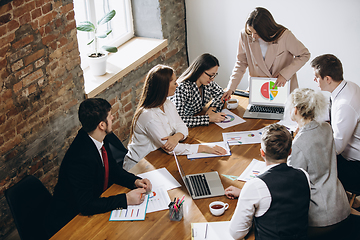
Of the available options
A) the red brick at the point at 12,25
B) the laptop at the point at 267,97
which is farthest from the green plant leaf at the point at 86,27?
the laptop at the point at 267,97

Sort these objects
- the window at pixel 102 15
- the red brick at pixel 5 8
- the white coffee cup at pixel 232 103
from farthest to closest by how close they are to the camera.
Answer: the window at pixel 102 15
the white coffee cup at pixel 232 103
the red brick at pixel 5 8

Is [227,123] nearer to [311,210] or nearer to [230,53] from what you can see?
[311,210]

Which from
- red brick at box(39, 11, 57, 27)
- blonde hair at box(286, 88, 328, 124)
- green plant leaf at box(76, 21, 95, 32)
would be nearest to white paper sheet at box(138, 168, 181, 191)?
blonde hair at box(286, 88, 328, 124)

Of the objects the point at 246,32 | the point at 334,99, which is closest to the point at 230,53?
the point at 246,32

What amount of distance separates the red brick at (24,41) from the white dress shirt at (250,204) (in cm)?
211

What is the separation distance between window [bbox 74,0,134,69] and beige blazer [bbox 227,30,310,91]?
5.49 feet

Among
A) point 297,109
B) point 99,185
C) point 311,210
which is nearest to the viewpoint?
point 311,210

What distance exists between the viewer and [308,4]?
4.34 meters

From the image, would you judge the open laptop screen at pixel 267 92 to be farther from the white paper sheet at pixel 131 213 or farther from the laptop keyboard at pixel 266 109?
the white paper sheet at pixel 131 213

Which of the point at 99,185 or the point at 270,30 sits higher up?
the point at 270,30

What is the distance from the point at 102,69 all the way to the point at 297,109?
7.56ft

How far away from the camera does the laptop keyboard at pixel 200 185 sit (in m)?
2.42

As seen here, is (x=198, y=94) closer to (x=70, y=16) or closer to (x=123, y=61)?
(x=123, y=61)

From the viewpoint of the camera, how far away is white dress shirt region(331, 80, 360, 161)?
9.02 feet
